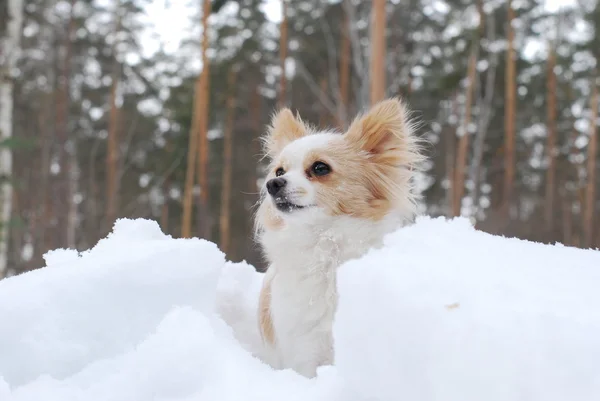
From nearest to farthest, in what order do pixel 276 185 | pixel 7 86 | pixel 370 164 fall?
pixel 276 185 < pixel 370 164 < pixel 7 86

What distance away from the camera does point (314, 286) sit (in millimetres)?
2553

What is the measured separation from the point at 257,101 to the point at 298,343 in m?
17.9

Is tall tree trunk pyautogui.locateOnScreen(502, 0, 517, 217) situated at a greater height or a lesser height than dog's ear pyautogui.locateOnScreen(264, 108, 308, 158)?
greater

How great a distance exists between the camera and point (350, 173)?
2.93 meters

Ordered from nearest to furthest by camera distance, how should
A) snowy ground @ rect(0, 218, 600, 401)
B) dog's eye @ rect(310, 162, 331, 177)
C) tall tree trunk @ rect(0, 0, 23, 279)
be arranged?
snowy ground @ rect(0, 218, 600, 401) → dog's eye @ rect(310, 162, 331, 177) → tall tree trunk @ rect(0, 0, 23, 279)

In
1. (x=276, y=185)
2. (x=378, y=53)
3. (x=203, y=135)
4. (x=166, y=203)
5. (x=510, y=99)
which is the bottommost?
(x=166, y=203)

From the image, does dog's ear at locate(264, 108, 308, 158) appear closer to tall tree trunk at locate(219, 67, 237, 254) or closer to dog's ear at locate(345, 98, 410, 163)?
dog's ear at locate(345, 98, 410, 163)

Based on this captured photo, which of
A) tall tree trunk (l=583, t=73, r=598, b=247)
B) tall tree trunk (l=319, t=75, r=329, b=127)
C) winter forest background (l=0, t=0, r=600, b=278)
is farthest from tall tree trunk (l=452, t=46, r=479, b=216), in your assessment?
tall tree trunk (l=583, t=73, r=598, b=247)

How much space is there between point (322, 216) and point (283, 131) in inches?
39.5

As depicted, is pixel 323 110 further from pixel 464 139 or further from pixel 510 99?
pixel 510 99

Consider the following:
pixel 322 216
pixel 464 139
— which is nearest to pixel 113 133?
pixel 464 139

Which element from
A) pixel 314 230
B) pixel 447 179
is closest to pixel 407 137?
pixel 314 230

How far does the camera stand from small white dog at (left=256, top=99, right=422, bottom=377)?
2484 mm

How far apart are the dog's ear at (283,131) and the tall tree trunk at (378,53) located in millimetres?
4631
